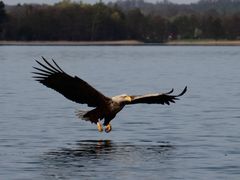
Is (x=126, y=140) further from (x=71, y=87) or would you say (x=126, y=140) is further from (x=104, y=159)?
(x=104, y=159)

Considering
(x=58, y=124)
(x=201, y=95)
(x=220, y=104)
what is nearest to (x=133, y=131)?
(x=58, y=124)

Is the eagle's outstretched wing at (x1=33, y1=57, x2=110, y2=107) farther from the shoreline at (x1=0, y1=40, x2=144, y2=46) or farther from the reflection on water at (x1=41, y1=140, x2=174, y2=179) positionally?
the shoreline at (x1=0, y1=40, x2=144, y2=46)

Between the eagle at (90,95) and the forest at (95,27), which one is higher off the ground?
the eagle at (90,95)

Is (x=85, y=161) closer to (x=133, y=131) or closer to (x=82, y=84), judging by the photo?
(x=82, y=84)

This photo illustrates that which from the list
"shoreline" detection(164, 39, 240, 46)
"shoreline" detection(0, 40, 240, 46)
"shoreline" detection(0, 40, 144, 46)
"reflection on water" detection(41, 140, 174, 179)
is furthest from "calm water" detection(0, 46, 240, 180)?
"shoreline" detection(164, 39, 240, 46)

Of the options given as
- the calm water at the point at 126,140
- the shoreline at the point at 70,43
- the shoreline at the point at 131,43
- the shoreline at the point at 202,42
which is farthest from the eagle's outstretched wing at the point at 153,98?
the shoreline at the point at 202,42

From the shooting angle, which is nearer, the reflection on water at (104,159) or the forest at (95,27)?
the reflection on water at (104,159)

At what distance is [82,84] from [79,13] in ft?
574

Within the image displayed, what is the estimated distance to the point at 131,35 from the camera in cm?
19038

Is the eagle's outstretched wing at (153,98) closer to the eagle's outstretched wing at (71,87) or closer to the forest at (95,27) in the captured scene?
the eagle's outstretched wing at (71,87)

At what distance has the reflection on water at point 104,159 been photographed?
16109mm

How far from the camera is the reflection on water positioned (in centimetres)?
1611

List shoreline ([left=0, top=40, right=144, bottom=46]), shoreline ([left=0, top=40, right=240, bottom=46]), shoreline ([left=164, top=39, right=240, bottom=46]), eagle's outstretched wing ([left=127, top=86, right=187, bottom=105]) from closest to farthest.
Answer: eagle's outstretched wing ([left=127, top=86, right=187, bottom=105]) → shoreline ([left=0, top=40, right=144, bottom=46]) → shoreline ([left=0, top=40, right=240, bottom=46]) → shoreline ([left=164, top=39, right=240, bottom=46])

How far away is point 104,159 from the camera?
17641mm
